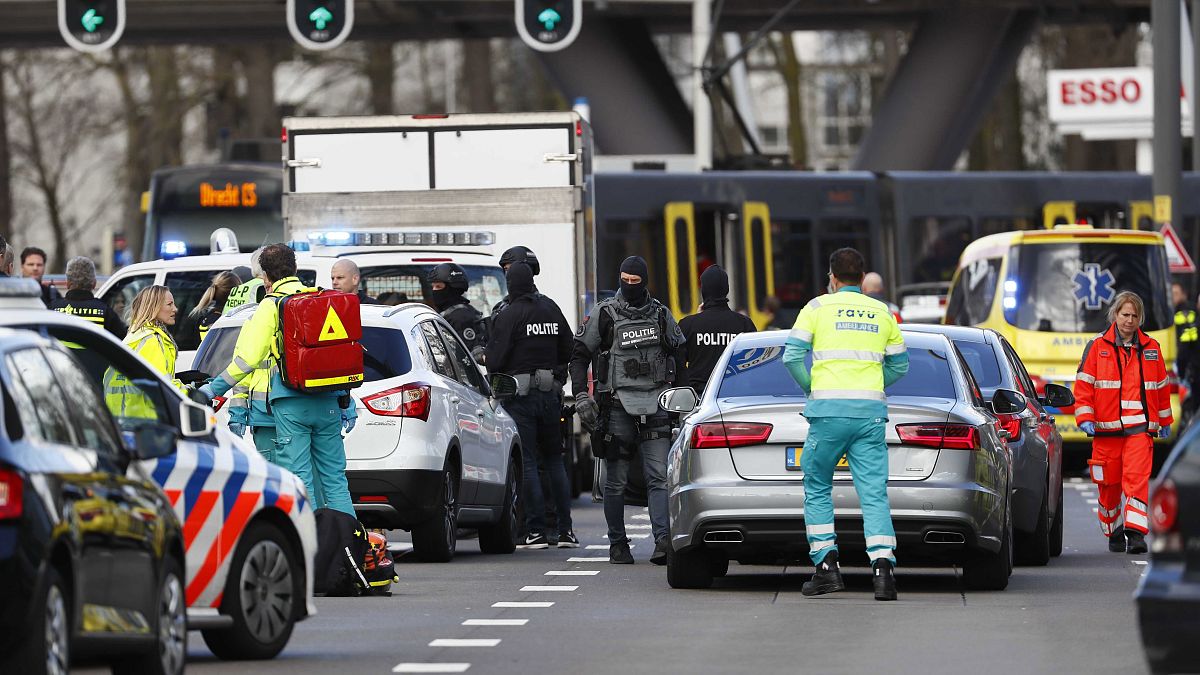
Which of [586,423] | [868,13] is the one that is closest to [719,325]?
[586,423]

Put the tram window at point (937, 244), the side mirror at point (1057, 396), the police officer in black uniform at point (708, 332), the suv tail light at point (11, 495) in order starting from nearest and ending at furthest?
1. the suv tail light at point (11, 495)
2. the side mirror at point (1057, 396)
3. the police officer in black uniform at point (708, 332)
4. the tram window at point (937, 244)

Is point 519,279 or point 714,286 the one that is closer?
point 714,286

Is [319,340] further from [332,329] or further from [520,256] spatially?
[520,256]

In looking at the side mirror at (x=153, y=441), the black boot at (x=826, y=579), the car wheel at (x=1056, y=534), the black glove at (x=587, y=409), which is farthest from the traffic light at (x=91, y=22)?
the side mirror at (x=153, y=441)

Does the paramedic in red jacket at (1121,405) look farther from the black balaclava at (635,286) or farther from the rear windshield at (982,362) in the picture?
the black balaclava at (635,286)

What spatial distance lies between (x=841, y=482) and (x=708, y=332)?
3.45 m

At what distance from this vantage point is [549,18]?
30.0 meters

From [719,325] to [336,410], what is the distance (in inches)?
145

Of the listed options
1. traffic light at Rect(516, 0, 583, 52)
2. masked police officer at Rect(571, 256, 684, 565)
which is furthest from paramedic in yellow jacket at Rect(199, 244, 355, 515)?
traffic light at Rect(516, 0, 583, 52)

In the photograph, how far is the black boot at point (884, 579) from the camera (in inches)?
484

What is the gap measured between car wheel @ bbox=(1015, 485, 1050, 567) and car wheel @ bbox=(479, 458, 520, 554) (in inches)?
127

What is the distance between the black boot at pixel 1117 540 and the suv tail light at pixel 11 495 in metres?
10.3

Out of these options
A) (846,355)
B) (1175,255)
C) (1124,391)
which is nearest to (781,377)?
(846,355)

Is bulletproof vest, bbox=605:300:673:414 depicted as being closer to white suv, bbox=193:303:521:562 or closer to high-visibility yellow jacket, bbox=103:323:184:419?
white suv, bbox=193:303:521:562
